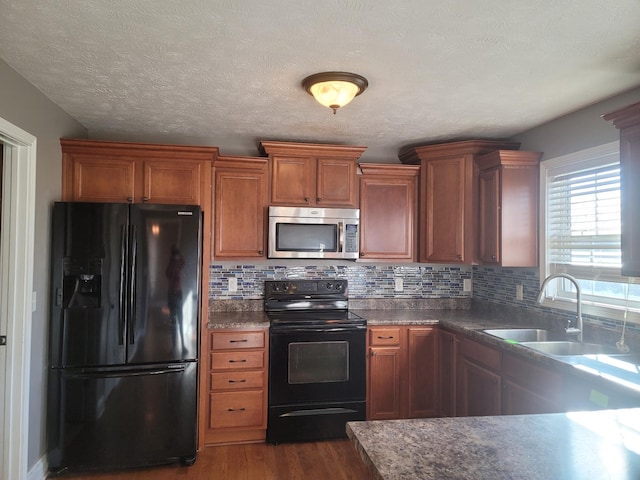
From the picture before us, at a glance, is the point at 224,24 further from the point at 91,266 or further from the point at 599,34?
the point at 91,266

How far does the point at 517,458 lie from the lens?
100cm

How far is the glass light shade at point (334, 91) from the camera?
2150mm

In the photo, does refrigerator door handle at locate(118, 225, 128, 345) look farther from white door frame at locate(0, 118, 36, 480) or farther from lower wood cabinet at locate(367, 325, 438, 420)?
lower wood cabinet at locate(367, 325, 438, 420)

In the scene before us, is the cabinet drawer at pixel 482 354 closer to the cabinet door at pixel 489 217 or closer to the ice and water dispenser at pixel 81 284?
the cabinet door at pixel 489 217

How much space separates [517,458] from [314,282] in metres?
2.63

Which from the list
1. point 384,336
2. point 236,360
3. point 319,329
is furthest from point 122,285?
point 384,336

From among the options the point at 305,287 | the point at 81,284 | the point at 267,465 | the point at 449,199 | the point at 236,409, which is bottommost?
the point at 267,465

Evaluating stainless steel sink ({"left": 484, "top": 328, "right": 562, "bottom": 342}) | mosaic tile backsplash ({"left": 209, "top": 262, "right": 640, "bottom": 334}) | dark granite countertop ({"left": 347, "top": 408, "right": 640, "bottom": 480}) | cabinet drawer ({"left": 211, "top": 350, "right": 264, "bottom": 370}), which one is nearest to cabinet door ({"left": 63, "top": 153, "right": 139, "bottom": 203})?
mosaic tile backsplash ({"left": 209, "top": 262, "right": 640, "bottom": 334})

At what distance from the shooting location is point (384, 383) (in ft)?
10.4

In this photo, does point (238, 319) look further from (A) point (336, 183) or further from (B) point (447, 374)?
Result: (B) point (447, 374)

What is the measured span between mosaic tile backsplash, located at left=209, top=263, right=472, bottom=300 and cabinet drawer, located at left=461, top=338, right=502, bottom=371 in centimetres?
92

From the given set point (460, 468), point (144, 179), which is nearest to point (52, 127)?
point (144, 179)

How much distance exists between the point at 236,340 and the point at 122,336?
74cm

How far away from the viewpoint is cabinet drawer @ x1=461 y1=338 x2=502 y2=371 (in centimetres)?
256
